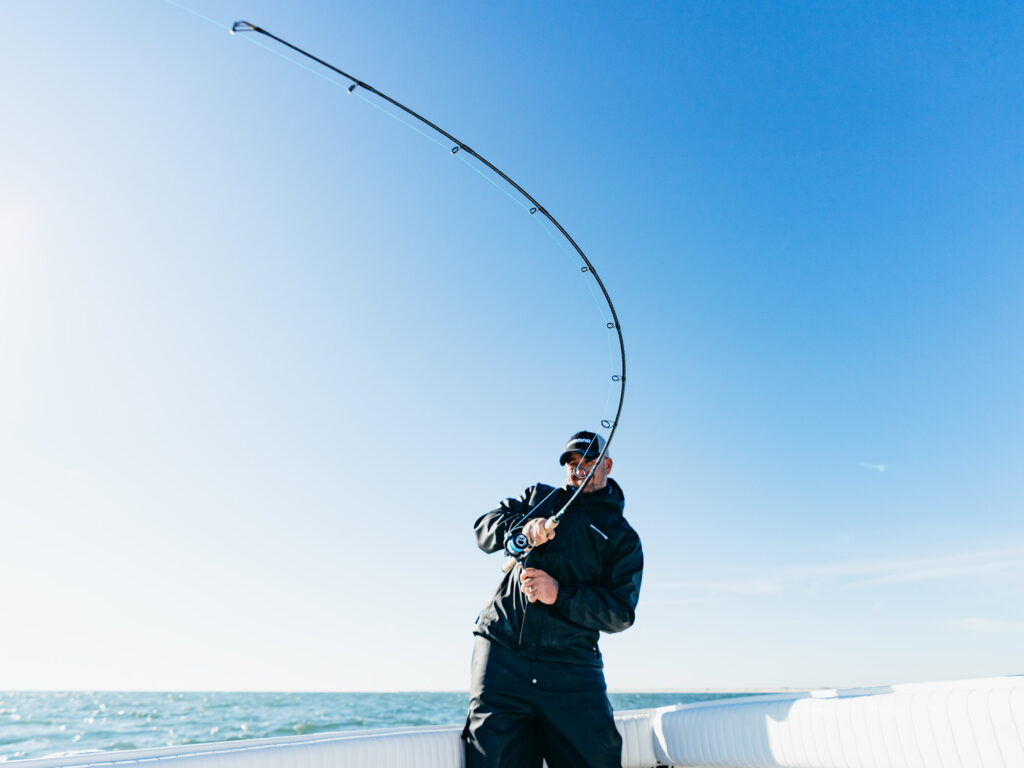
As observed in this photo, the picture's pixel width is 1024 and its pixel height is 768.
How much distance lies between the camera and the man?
8.55ft

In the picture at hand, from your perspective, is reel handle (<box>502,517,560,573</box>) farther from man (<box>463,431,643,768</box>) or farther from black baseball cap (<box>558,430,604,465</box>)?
black baseball cap (<box>558,430,604,465</box>)

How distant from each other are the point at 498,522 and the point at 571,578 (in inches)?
14.2

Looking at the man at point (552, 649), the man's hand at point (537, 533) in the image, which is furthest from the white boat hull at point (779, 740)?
the man's hand at point (537, 533)

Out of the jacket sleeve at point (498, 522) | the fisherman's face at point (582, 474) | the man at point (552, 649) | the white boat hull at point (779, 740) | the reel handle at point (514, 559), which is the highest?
the fisherman's face at point (582, 474)

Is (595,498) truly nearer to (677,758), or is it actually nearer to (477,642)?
(477,642)

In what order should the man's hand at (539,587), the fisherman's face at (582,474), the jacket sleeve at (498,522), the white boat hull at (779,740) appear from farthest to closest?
the fisherman's face at (582,474), the jacket sleeve at (498,522), the man's hand at (539,587), the white boat hull at (779,740)

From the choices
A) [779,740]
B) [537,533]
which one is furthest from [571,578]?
[779,740]

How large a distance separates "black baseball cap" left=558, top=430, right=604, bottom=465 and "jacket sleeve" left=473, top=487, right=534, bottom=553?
0.23 metres

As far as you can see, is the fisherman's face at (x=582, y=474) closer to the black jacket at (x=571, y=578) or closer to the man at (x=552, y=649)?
the black jacket at (x=571, y=578)

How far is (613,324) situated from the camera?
3.52 metres

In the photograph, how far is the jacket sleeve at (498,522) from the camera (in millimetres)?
2912

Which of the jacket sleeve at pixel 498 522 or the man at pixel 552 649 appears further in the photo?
the jacket sleeve at pixel 498 522

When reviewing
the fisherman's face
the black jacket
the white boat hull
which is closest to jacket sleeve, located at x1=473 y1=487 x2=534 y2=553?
the black jacket

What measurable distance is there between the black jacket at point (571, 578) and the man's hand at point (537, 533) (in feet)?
0.59
